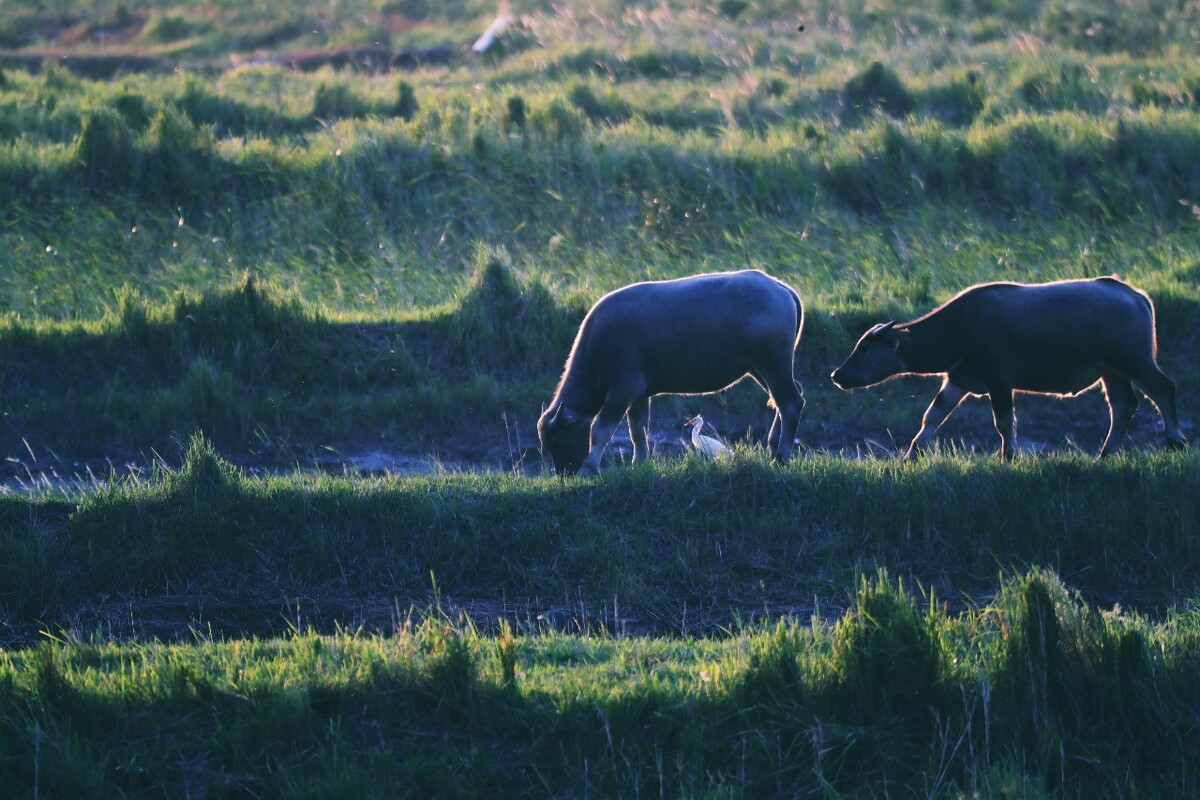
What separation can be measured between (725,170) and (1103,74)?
5.51 m

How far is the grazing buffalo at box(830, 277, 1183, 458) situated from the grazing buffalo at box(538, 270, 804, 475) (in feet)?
2.55

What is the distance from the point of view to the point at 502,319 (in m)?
10.3

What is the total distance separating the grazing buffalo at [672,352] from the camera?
7988mm

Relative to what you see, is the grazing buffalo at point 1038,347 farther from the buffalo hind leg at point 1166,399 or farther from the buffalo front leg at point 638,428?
the buffalo front leg at point 638,428

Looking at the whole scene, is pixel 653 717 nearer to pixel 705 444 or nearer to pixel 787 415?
pixel 787 415

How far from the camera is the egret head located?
26.5 feet

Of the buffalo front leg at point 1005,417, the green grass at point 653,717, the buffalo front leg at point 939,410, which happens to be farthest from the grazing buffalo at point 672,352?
the green grass at point 653,717

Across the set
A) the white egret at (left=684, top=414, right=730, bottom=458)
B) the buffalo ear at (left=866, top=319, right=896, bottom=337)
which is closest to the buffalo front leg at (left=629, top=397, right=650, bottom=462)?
the white egret at (left=684, top=414, right=730, bottom=458)

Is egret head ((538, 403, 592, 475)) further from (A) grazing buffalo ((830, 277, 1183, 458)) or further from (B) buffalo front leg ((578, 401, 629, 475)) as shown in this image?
(A) grazing buffalo ((830, 277, 1183, 458))

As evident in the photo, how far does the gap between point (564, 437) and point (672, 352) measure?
796 mm

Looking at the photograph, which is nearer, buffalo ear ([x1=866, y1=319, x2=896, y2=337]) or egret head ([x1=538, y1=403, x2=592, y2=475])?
egret head ([x1=538, y1=403, x2=592, y2=475])

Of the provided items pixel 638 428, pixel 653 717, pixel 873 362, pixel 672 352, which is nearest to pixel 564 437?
pixel 638 428

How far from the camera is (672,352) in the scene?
8016mm

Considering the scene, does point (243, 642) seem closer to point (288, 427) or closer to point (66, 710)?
point (66, 710)
